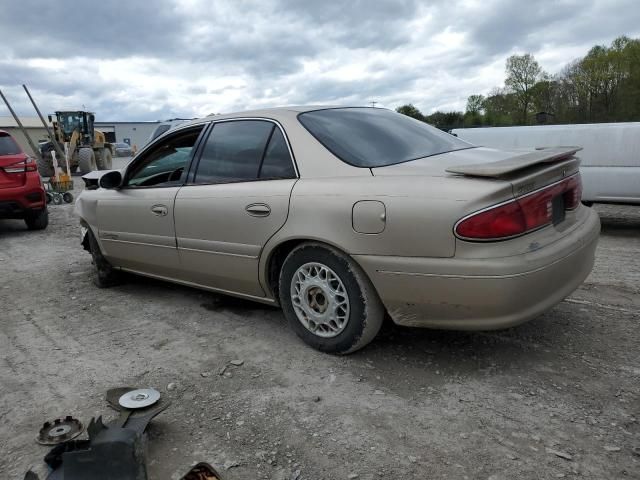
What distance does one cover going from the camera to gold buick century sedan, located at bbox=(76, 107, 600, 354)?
257 cm

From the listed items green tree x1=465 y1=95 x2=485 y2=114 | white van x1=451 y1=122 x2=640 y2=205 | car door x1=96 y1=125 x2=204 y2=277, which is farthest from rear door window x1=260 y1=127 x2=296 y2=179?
green tree x1=465 y1=95 x2=485 y2=114

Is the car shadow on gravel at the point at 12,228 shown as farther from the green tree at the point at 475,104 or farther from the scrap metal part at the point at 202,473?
the green tree at the point at 475,104

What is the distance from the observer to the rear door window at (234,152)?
11.5 feet

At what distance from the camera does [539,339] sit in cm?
332

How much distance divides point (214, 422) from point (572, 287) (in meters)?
2.10

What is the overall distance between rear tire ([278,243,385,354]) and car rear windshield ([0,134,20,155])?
667cm

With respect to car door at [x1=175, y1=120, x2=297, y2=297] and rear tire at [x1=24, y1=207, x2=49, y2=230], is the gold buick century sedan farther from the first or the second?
rear tire at [x1=24, y1=207, x2=49, y2=230]

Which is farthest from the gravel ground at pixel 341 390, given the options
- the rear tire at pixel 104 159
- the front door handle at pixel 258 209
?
the rear tire at pixel 104 159

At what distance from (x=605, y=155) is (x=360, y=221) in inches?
227

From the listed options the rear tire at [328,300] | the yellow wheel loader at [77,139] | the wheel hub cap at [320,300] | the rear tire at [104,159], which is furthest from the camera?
the rear tire at [104,159]

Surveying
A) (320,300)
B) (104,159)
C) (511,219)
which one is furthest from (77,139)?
(511,219)

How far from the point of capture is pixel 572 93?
45.4 metres

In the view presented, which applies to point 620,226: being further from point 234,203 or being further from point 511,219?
point 234,203

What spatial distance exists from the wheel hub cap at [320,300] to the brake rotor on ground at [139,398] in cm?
97
